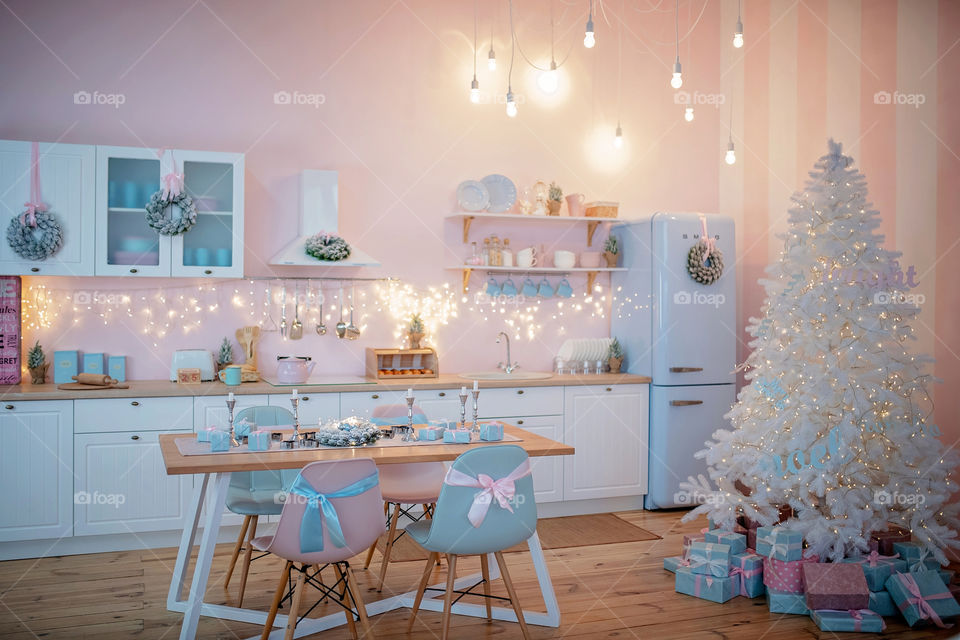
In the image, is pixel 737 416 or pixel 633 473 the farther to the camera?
pixel 633 473

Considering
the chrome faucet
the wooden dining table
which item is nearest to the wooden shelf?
the chrome faucet

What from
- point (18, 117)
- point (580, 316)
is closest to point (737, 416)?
point (580, 316)

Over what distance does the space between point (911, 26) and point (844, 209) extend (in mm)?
1663

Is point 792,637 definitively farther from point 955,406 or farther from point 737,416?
point 955,406

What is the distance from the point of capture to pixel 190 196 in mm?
4238

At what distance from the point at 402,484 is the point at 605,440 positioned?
5.53ft

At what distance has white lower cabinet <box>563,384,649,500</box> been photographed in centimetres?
482

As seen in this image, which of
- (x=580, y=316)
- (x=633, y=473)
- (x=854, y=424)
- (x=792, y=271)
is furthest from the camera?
(x=580, y=316)

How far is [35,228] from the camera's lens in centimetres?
396

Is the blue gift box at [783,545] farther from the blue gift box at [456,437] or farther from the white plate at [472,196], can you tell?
the white plate at [472,196]

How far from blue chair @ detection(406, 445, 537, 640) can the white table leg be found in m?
0.72

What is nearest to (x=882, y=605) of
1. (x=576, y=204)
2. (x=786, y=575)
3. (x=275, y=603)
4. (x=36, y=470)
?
(x=786, y=575)

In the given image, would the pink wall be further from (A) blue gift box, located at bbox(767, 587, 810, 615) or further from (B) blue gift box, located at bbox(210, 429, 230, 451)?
(B) blue gift box, located at bbox(210, 429, 230, 451)

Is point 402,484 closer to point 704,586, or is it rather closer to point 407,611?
point 407,611
